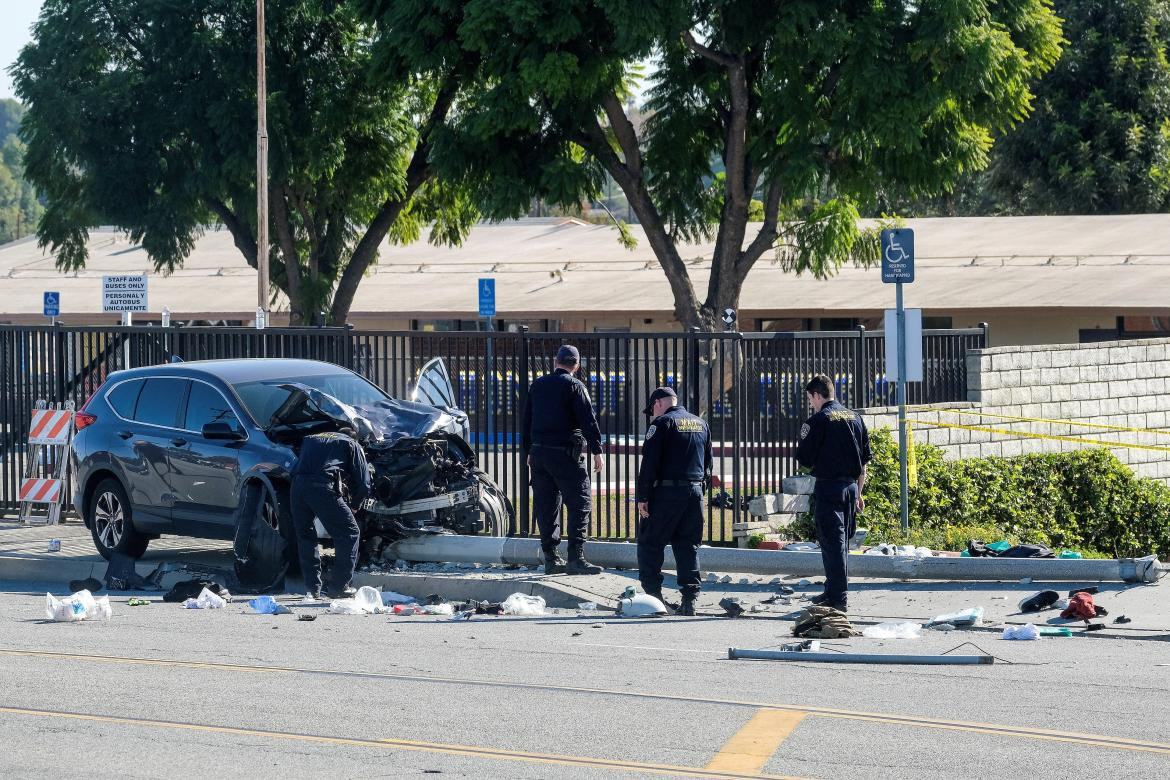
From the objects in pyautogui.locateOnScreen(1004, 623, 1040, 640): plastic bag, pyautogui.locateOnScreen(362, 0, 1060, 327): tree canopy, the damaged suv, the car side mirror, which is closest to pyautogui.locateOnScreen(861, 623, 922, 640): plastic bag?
pyautogui.locateOnScreen(1004, 623, 1040, 640): plastic bag

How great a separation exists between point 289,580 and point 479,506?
1.79 m

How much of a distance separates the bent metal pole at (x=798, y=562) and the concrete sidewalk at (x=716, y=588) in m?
0.08

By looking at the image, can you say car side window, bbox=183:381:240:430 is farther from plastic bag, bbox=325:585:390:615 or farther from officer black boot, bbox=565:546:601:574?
officer black boot, bbox=565:546:601:574

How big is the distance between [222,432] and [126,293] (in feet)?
36.4

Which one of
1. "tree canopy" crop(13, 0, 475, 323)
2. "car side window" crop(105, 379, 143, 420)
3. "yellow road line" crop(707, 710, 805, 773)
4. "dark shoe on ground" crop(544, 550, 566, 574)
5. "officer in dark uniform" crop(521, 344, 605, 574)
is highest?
"tree canopy" crop(13, 0, 475, 323)

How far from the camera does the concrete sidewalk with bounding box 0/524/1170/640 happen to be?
11594mm

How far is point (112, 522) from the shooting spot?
14727 mm

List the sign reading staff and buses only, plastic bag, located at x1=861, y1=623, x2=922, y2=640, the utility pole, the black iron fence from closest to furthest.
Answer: plastic bag, located at x1=861, y1=623, x2=922, y2=640 < the black iron fence < the sign reading staff and buses only < the utility pole

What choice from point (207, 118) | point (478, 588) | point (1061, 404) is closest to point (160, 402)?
point (478, 588)

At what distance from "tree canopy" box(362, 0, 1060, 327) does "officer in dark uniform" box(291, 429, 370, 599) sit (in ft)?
→ 35.8

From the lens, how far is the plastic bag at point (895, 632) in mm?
10742

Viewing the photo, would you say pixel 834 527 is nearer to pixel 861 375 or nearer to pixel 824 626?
pixel 824 626

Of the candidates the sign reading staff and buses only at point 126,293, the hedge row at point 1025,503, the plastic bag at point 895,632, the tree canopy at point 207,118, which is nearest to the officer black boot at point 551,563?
the hedge row at point 1025,503

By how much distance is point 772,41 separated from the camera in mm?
23109
